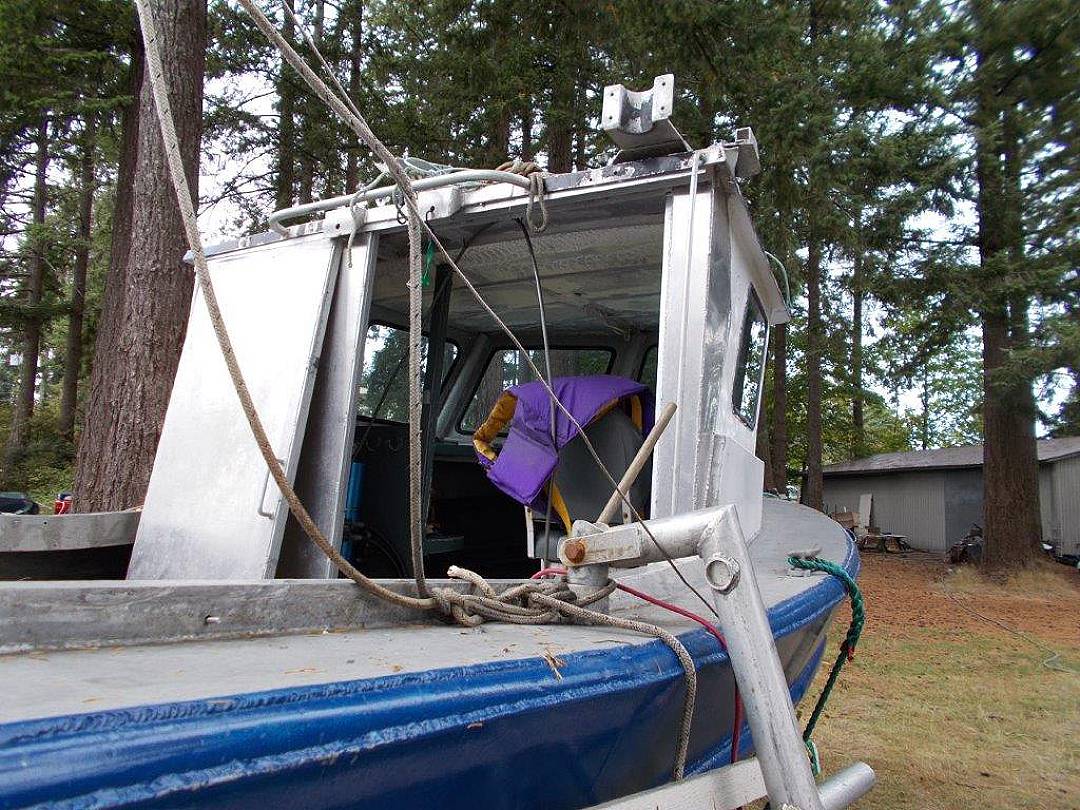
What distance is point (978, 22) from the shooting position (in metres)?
11.8

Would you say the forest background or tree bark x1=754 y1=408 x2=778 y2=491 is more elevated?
the forest background

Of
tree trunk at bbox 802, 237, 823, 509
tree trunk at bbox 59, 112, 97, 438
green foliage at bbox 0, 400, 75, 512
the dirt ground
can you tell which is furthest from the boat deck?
tree trunk at bbox 59, 112, 97, 438

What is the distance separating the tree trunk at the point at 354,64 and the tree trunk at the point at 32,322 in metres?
6.80

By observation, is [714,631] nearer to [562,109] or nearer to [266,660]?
[266,660]

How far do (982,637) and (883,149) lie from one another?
20.7 feet

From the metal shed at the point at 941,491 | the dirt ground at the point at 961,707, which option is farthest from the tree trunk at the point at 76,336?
the metal shed at the point at 941,491

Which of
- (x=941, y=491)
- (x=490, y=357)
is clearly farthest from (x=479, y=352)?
(x=941, y=491)

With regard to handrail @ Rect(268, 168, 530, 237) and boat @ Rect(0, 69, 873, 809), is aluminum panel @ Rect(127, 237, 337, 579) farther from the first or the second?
handrail @ Rect(268, 168, 530, 237)

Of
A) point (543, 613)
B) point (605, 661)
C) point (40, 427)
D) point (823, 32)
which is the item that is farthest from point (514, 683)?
point (40, 427)

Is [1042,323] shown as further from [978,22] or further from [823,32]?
[823,32]

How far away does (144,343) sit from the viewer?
6109mm

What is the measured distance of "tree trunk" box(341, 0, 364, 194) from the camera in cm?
1261

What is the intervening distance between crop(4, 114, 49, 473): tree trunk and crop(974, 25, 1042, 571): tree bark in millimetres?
16987

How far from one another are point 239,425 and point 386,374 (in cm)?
168
